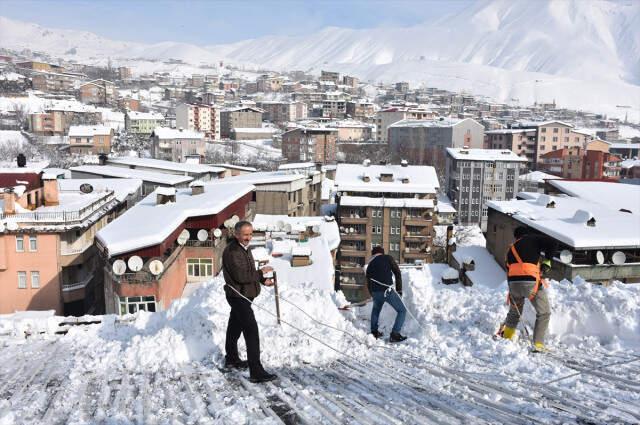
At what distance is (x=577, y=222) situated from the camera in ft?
71.6

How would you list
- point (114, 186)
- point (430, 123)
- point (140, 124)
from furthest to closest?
point (140, 124), point (430, 123), point (114, 186)

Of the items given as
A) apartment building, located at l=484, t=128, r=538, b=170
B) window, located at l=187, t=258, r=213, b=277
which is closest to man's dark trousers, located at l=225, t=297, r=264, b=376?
window, located at l=187, t=258, r=213, b=277

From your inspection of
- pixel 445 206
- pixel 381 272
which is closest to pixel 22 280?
pixel 381 272

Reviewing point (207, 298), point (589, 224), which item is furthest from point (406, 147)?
point (207, 298)

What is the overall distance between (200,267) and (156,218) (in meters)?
2.55

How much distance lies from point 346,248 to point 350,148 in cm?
6099

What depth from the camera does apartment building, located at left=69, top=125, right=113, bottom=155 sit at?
80250 mm

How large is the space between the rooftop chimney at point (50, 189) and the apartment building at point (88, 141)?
58418mm

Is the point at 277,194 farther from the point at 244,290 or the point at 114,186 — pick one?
the point at 244,290

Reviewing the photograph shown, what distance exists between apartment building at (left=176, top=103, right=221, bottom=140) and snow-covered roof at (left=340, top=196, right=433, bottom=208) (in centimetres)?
7842

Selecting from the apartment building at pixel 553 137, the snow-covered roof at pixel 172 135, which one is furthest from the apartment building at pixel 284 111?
the apartment building at pixel 553 137

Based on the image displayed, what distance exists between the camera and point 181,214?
63.3 feet

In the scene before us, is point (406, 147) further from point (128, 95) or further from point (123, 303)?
point (128, 95)

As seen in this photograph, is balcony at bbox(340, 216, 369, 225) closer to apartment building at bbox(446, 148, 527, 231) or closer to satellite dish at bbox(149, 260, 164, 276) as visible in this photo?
satellite dish at bbox(149, 260, 164, 276)
